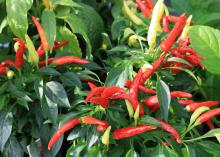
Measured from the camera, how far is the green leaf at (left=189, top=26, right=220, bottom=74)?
1523mm

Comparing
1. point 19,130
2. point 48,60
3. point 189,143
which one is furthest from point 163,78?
point 19,130

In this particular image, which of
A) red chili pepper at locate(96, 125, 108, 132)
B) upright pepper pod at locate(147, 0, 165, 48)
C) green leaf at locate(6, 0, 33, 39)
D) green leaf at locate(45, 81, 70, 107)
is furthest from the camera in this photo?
green leaf at locate(6, 0, 33, 39)

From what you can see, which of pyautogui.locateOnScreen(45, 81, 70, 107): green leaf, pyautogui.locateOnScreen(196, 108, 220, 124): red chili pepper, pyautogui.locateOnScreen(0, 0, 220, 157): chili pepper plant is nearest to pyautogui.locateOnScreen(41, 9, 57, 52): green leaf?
pyautogui.locateOnScreen(0, 0, 220, 157): chili pepper plant

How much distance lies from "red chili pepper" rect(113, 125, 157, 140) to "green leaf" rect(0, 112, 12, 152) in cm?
31

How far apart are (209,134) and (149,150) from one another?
7.2 inches

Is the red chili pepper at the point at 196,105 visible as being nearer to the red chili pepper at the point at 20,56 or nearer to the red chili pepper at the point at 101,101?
the red chili pepper at the point at 101,101

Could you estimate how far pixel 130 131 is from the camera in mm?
1280

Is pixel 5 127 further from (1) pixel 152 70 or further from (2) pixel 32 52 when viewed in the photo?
(1) pixel 152 70

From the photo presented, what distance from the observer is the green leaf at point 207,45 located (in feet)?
5.00

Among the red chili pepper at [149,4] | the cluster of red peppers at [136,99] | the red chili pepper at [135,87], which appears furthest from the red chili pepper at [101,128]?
the red chili pepper at [149,4]

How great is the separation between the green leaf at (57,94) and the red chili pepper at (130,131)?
0.63ft

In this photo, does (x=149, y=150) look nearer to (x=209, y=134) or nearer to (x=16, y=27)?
(x=209, y=134)

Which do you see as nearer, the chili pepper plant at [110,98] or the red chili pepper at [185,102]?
the chili pepper plant at [110,98]

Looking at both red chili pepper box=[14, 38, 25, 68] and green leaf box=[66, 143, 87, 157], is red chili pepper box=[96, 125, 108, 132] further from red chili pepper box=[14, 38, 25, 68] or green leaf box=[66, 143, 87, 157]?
red chili pepper box=[14, 38, 25, 68]
